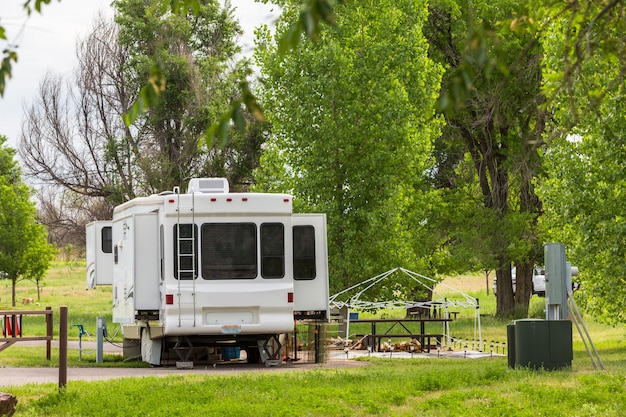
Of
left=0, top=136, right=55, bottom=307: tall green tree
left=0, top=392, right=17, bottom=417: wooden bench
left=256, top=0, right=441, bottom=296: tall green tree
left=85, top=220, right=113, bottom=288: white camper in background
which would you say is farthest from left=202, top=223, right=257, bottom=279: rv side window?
left=0, top=136, right=55, bottom=307: tall green tree

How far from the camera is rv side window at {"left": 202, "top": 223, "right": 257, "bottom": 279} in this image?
18.6m

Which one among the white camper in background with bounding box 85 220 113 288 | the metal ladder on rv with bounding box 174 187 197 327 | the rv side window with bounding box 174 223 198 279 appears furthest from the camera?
the white camper in background with bounding box 85 220 113 288

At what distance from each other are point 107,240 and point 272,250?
4.41 m

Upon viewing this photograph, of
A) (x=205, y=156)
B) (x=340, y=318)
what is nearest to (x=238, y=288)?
(x=340, y=318)

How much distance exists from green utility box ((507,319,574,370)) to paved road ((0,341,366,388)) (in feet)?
12.9

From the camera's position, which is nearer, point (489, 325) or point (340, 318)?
point (340, 318)

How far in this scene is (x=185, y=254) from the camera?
18422mm

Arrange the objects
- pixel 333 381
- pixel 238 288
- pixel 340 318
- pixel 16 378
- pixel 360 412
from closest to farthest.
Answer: pixel 360 412 → pixel 333 381 → pixel 16 378 → pixel 238 288 → pixel 340 318

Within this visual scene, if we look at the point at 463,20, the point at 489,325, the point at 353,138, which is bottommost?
the point at 489,325

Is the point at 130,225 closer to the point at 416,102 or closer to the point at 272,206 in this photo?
the point at 272,206

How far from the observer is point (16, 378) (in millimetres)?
17031

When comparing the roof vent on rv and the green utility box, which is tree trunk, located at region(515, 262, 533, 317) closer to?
the roof vent on rv

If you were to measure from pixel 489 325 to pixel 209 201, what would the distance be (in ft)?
59.4

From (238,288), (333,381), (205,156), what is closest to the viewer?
(333,381)
